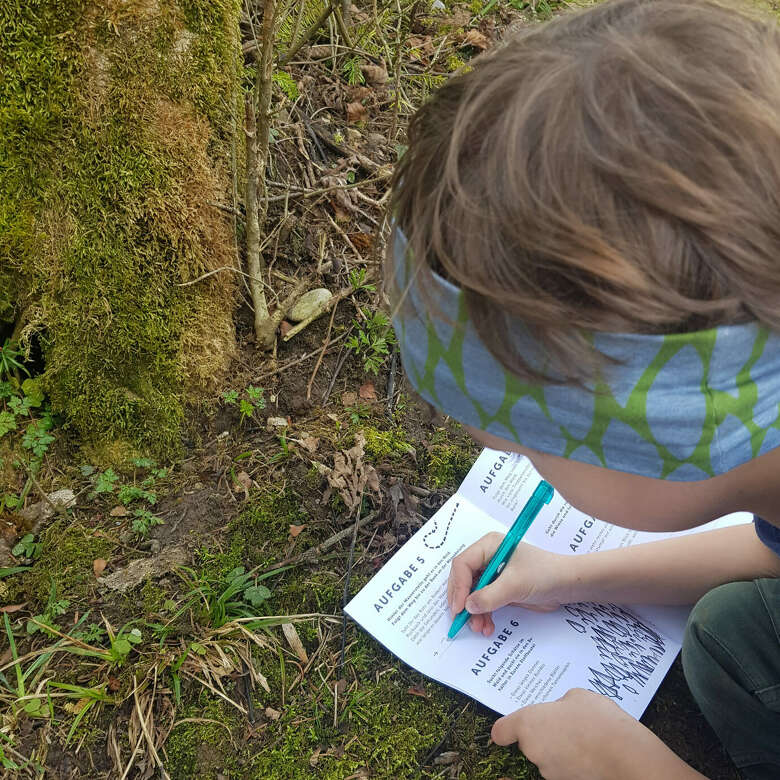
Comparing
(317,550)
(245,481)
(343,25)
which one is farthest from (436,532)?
(343,25)

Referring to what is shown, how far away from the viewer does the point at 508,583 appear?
1.71 m

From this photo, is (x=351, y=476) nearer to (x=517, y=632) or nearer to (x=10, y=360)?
(x=517, y=632)

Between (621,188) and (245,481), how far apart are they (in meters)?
1.41

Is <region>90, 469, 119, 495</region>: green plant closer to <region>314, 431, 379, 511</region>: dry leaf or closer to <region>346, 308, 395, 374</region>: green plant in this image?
<region>314, 431, 379, 511</region>: dry leaf

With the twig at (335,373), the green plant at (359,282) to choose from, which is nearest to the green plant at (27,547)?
the twig at (335,373)

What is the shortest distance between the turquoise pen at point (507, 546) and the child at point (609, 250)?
557mm

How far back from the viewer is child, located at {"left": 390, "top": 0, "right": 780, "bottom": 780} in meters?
0.89

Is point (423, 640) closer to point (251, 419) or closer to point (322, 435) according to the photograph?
point (322, 435)

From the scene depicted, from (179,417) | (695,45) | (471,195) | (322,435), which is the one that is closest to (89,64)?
(179,417)

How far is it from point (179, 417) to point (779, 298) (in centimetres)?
161

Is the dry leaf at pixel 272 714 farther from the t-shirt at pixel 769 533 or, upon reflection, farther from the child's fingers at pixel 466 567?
the t-shirt at pixel 769 533

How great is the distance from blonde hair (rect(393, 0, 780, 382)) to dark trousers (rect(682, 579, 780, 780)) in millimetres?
901

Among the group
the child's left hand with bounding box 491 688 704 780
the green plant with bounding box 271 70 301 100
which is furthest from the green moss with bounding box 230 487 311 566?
the green plant with bounding box 271 70 301 100

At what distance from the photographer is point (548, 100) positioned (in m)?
0.92
